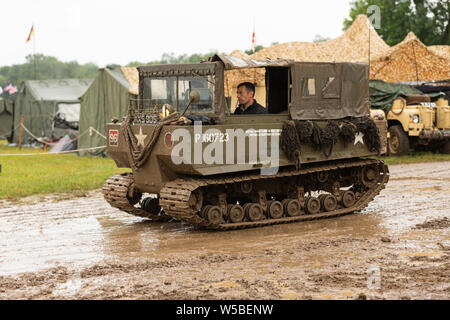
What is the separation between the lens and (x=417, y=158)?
21.2 meters

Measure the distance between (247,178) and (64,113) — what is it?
22.5 metres

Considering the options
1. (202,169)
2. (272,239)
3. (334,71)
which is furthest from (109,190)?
(334,71)

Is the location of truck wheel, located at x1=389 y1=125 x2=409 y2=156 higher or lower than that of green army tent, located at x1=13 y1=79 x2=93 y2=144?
lower

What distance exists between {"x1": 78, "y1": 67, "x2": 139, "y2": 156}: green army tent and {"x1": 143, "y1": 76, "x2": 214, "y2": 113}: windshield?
1228 cm

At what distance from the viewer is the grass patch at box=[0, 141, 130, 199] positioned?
14.9 metres

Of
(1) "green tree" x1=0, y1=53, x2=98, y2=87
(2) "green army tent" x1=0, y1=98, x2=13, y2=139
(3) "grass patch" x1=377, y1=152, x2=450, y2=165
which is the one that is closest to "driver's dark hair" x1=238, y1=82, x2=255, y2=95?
(3) "grass patch" x1=377, y1=152, x2=450, y2=165

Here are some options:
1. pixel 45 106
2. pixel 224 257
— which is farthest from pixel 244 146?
pixel 45 106

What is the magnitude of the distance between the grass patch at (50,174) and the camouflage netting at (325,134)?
5.84 meters

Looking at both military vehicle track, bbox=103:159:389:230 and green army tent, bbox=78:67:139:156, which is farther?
green army tent, bbox=78:67:139:156

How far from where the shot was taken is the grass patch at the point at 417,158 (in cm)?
2044

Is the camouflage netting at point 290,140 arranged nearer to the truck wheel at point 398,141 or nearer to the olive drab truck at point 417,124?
the olive drab truck at point 417,124

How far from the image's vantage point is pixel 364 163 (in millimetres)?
11812

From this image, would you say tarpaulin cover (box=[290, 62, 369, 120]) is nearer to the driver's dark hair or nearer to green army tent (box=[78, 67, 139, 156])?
the driver's dark hair

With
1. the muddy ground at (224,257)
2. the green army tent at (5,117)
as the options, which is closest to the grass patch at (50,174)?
the muddy ground at (224,257)
